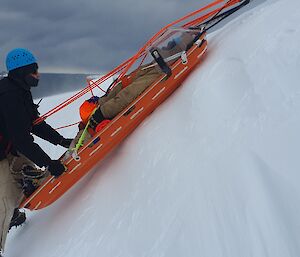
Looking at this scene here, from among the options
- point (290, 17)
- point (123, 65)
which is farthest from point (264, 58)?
point (123, 65)

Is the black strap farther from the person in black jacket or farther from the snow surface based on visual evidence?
the person in black jacket

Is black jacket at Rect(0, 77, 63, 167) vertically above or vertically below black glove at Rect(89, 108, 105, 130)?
above

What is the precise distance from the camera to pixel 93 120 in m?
4.18

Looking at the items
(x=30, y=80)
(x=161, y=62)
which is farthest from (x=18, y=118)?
(x=161, y=62)

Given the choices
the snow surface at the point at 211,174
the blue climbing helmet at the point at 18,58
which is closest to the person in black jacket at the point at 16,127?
the blue climbing helmet at the point at 18,58

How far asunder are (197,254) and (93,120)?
80.9 inches

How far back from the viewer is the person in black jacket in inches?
142

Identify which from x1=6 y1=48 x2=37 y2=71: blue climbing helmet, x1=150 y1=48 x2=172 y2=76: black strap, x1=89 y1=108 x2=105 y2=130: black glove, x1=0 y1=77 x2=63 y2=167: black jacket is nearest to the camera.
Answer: x1=0 y1=77 x2=63 y2=167: black jacket

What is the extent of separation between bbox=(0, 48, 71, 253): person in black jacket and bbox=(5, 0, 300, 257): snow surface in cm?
42

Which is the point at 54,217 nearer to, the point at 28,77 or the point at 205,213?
the point at 28,77

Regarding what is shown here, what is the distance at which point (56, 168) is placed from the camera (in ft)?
12.7

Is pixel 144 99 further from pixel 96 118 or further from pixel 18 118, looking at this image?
pixel 18 118

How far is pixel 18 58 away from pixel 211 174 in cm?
204

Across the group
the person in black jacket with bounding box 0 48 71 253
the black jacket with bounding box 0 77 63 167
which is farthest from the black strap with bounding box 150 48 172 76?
the black jacket with bounding box 0 77 63 167
